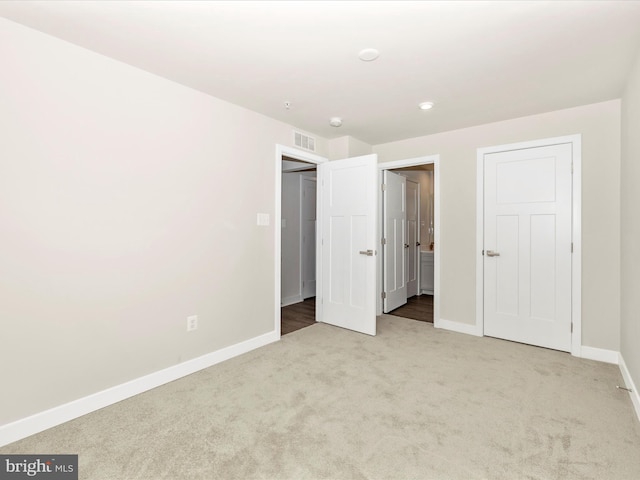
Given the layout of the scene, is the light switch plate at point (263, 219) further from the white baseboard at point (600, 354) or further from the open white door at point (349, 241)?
the white baseboard at point (600, 354)

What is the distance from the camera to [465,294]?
374 centimetres

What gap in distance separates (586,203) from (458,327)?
5.87 feet

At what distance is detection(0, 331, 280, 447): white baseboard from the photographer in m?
1.85

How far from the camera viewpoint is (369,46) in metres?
2.05

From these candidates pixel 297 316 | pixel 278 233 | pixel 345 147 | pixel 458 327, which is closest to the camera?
pixel 278 233

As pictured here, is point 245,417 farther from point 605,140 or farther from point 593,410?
point 605,140

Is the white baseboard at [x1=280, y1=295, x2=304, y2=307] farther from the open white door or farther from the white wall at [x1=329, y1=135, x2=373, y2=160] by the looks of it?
the white wall at [x1=329, y1=135, x2=373, y2=160]

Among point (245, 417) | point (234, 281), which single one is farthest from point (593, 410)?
point (234, 281)

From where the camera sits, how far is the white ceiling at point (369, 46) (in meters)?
1.72

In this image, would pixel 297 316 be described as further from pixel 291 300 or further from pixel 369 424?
pixel 369 424

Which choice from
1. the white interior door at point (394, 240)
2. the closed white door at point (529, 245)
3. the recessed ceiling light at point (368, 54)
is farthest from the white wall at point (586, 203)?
the recessed ceiling light at point (368, 54)

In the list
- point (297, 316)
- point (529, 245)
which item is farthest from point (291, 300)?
point (529, 245)

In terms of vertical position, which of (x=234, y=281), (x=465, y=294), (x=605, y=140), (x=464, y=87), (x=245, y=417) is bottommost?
(x=245, y=417)

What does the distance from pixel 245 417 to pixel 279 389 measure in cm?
40
